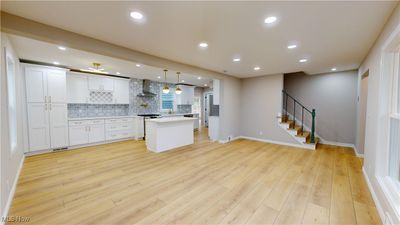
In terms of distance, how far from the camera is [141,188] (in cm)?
274

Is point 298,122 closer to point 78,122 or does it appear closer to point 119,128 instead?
point 119,128

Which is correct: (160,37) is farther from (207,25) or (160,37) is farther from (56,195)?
(56,195)

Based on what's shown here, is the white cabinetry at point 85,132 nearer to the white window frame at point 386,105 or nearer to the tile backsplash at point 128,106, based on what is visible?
the tile backsplash at point 128,106

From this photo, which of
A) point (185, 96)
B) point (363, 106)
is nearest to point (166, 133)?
point (185, 96)

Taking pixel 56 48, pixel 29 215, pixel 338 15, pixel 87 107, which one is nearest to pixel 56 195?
pixel 29 215

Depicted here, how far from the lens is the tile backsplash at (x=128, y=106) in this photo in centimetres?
584

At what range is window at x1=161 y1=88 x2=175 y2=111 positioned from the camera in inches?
325

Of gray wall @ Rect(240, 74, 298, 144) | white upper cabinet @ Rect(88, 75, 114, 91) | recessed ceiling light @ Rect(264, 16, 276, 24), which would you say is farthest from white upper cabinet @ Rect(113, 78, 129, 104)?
recessed ceiling light @ Rect(264, 16, 276, 24)

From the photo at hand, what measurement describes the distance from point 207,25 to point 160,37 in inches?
34.7

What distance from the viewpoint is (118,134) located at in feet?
20.5

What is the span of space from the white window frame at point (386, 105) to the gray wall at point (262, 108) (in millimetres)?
3394

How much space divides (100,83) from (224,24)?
543 cm

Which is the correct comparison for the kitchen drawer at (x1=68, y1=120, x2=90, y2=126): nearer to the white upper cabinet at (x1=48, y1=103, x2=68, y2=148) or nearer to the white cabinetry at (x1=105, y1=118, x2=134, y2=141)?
the white upper cabinet at (x1=48, y1=103, x2=68, y2=148)

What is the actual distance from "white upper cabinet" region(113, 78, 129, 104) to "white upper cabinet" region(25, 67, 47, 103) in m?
2.09
